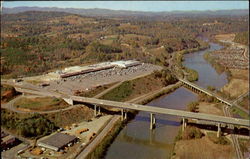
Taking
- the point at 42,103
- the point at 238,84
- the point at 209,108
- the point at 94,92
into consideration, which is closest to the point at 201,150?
the point at 209,108

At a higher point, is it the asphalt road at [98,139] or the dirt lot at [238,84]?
the dirt lot at [238,84]

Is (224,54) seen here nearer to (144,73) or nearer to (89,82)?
(144,73)

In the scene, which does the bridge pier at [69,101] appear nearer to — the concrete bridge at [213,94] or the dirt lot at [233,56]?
the concrete bridge at [213,94]

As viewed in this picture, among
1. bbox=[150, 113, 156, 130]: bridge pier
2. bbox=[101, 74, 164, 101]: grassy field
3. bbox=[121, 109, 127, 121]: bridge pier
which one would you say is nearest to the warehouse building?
bbox=[121, 109, 127, 121]: bridge pier

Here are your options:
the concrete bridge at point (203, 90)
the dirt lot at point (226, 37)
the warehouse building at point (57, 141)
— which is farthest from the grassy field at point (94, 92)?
the dirt lot at point (226, 37)

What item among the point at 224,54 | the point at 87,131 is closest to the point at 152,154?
the point at 87,131
